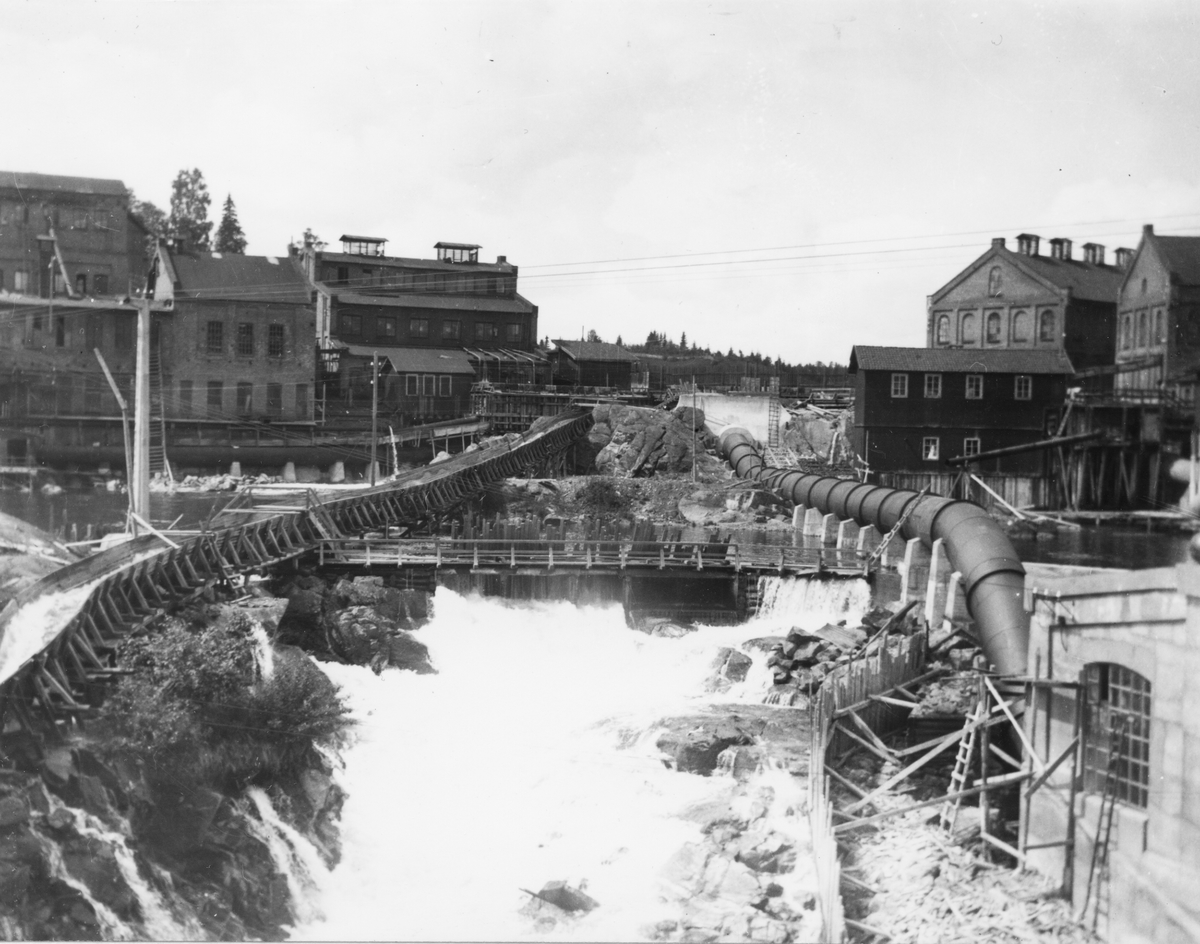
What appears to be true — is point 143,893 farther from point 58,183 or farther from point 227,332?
point 227,332

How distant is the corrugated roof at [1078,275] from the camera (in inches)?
748

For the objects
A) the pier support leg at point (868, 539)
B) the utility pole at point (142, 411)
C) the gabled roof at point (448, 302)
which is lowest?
the pier support leg at point (868, 539)

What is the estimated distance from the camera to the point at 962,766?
16.0 metres

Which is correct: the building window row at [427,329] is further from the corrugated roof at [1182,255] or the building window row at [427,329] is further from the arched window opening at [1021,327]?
the corrugated roof at [1182,255]

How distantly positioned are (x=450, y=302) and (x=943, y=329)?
64.2ft

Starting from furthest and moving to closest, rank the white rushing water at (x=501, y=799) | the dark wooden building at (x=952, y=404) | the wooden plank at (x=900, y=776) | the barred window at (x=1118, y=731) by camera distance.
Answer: the dark wooden building at (x=952, y=404), the wooden plank at (x=900, y=776), the white rushing water at (x=501, y=799), the barred window at (x=1118, y=731)

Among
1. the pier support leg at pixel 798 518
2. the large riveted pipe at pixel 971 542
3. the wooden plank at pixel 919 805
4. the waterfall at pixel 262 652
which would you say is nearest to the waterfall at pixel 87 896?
the waterfall at pixel 262 652

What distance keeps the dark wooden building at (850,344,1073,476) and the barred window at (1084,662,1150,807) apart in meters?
10.5

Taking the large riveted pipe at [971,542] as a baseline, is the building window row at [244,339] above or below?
above

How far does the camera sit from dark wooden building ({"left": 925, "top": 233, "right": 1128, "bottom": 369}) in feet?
65.7

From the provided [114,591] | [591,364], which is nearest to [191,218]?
[114,591]

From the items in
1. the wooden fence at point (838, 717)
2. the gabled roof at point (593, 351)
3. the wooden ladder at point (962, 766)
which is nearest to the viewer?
the wooden fence at point (838, 717)

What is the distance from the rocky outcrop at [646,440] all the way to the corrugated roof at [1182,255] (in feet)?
99.3

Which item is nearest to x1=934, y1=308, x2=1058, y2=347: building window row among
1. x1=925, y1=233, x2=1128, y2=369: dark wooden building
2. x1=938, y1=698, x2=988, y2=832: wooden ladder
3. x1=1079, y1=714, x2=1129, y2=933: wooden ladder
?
x1=925, y1=233, x2=1128, y2=369: dark wooden building
